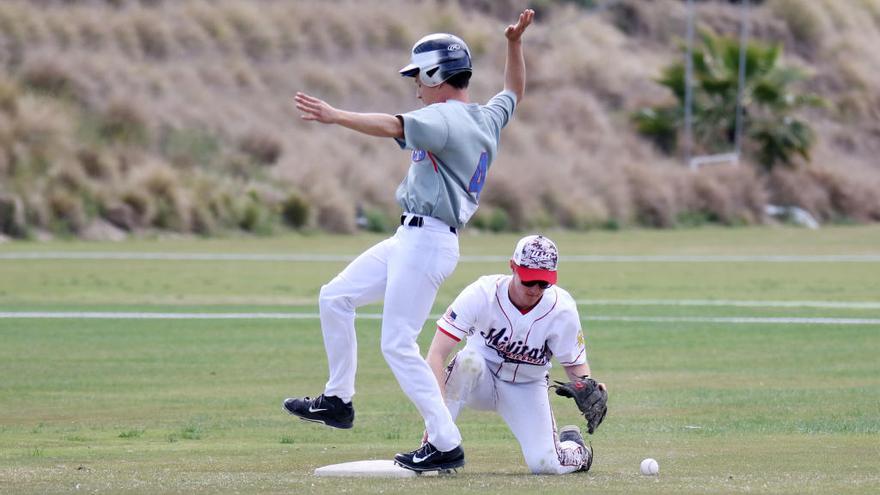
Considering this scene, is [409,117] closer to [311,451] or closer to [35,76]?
[311,451]

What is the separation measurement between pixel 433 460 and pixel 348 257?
24.1 m

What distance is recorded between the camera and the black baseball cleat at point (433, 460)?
842 cm

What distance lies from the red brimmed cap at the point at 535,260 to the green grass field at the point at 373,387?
46.0 inches

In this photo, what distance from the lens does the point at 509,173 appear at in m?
46.7

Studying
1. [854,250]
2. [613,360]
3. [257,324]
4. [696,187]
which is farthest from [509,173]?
[613,360]

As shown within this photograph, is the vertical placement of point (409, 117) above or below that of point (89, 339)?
above

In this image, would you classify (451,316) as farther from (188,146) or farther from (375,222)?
(188,146)

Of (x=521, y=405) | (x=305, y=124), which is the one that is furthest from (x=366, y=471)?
(x=305, y=124)

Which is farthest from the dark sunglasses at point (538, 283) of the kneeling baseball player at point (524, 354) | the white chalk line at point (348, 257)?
the white chalk line at point (348, 257)

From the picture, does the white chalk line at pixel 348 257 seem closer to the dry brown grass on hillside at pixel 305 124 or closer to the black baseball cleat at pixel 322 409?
the dry brown grass on hillside at pixel 305 124

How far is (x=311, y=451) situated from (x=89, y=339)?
8330mm

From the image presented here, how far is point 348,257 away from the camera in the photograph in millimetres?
32375

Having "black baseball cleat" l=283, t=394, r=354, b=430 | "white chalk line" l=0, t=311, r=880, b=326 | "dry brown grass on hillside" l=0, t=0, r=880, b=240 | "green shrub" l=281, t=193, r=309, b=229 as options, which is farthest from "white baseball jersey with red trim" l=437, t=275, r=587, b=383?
"green shrub" l=281, t=193, r=309, b=229

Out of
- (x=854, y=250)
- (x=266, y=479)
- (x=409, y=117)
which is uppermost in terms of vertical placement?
(x=409, y=117)
